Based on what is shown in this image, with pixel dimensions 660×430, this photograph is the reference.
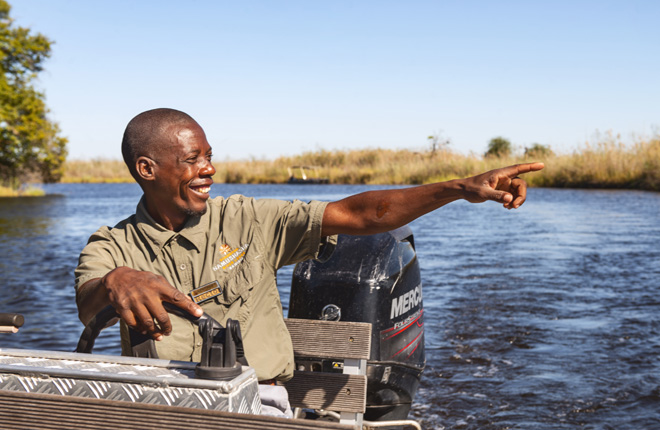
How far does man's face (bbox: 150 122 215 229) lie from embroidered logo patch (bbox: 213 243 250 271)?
0.17 metres

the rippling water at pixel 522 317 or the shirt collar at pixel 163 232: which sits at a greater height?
the shirt collar at pixel 163 232

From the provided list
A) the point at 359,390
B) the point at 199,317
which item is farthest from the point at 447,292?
the point at 199,317

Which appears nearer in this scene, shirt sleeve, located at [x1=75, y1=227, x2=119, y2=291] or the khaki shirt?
shirt sleeve, located at [x1=75, y1=227, x2=119, y2=291]

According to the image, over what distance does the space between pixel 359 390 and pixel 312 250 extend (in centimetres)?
70

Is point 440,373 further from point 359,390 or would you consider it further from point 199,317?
point 199,317

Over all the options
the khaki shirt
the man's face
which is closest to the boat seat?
the khaki shirt

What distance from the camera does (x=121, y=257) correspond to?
92.7 inches

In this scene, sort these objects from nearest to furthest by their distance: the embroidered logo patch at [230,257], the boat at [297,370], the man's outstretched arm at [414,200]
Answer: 1. the boat at [297,370]
2. the man's outstretched arm at [414,200]
3. the embroidered logo patch at [230,257]

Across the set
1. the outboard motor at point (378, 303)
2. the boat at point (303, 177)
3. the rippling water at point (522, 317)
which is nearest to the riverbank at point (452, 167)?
the boat at point (303, 177)

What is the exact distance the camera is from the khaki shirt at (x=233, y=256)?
2.33m

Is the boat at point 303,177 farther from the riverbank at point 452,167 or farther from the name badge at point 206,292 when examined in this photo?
the name badge at point 206,292

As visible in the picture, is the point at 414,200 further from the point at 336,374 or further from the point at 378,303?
the point at 378,303

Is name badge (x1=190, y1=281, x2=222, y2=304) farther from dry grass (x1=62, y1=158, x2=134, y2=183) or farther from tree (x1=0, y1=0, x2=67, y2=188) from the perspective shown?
dry grass (x1=62, y1=158, x2=134, y2=183)

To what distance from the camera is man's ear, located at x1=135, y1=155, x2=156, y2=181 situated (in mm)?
2355
